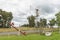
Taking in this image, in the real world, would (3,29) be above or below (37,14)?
below

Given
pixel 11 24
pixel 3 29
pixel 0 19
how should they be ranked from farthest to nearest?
pixel 3 29, pixel 0 19, pixel 11 24

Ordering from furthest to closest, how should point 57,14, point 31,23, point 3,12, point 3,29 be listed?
point 31,23 → point 3,12 → point 57,14 → point 3,29

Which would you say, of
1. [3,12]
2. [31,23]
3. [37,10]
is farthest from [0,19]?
[31,23]

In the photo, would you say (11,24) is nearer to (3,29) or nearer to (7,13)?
(3,29)

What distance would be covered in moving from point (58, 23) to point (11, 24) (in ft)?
172

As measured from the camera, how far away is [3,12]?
69.7 meters

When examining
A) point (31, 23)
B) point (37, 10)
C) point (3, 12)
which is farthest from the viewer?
point (31, 23)

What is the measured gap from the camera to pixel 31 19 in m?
87.7

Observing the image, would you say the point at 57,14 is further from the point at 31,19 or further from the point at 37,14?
the point at 31,19

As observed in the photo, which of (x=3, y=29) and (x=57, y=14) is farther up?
(x=57, y=14)

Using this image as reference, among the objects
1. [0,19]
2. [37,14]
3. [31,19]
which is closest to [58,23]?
[37,14]

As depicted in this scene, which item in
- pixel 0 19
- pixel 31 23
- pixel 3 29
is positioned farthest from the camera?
pixel 31 23

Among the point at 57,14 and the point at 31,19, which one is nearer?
the point at 57,14

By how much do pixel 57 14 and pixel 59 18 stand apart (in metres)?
2.73
